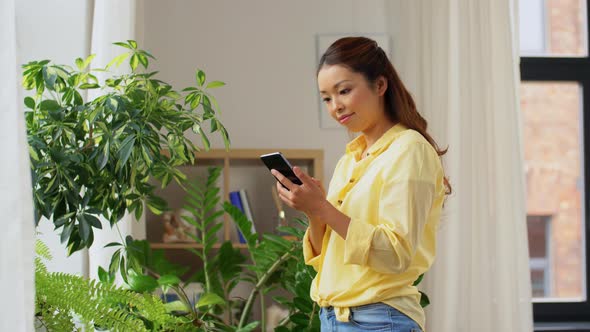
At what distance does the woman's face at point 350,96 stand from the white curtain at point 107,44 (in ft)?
3.92

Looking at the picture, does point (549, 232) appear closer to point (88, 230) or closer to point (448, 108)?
point (448, 108)

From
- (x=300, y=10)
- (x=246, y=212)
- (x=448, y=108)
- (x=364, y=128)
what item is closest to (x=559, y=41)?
(x=448, y=108)

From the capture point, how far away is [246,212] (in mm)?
3555

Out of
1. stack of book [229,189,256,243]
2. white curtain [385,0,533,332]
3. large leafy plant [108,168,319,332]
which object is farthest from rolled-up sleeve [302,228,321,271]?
white curtain [385,0,533,332]

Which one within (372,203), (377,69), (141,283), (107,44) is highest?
(107,44)

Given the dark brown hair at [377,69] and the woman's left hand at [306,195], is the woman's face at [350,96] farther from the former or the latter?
the woman's left hand at [306,195]

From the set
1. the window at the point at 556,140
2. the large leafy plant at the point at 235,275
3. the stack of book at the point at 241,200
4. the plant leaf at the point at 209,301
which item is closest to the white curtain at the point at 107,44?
the large leafy plant at the point at 235,275

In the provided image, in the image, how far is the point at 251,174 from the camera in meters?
3.79

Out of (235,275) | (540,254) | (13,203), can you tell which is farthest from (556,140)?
(13,203)

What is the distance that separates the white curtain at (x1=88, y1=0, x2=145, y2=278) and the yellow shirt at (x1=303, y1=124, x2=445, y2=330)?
117 centimetres

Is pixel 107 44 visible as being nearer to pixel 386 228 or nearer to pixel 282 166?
pixel 282 166

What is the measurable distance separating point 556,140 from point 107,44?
2.33m

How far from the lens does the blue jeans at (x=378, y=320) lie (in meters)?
1.55

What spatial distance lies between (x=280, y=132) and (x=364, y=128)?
2.11 m
